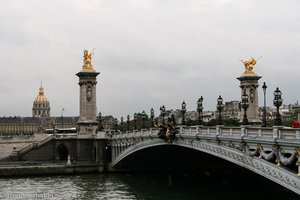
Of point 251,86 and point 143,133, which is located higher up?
point 251,86

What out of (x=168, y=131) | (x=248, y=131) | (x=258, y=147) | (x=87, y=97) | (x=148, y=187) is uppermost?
(x=87, y=97)

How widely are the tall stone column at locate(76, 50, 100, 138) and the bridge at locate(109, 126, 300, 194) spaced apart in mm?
35403

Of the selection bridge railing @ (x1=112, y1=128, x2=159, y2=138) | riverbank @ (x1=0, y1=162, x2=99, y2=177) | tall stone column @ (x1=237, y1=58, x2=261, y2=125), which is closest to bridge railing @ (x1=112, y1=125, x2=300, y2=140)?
bridge railing @ (x1=112, y1=128, x2=159, y2=138)

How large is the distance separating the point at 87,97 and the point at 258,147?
50.5 meters

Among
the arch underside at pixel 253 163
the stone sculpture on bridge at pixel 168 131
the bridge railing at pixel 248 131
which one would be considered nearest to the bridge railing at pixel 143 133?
the stone sculpture on bridge at pixel 168 131

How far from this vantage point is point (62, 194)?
42.8m

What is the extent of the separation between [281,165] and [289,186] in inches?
56.6

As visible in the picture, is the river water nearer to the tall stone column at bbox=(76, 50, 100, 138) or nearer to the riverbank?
the riverbank

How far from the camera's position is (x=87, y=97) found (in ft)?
242

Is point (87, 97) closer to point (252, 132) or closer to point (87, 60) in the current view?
point (87, 60)

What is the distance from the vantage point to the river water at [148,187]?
129 ft

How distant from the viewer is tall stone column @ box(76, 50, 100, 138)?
72750mm

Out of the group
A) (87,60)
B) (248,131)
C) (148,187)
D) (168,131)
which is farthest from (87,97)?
(248,131)

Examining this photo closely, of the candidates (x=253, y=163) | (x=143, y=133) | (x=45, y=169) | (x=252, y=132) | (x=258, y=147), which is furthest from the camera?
(x=45, y=169)
